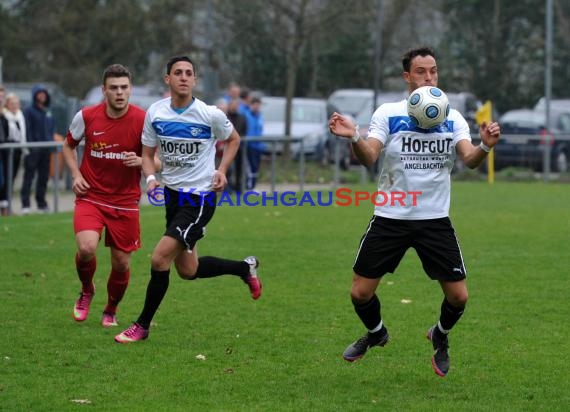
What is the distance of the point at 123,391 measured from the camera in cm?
705

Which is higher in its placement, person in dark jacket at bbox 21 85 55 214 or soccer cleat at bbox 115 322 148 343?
person in dark jacket at bbox 21 85 55 214

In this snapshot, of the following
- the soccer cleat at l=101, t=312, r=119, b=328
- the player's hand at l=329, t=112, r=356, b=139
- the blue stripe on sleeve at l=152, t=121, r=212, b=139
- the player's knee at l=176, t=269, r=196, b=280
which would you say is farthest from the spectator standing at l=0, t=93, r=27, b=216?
the player's hand at l=329, t=112, r=356, b=139

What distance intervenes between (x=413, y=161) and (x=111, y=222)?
2715mm

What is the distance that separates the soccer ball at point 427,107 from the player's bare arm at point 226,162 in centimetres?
197

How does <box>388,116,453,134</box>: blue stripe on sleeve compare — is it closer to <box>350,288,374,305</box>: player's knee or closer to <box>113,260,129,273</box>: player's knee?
<box>350,288,374,305</box>: player's knee

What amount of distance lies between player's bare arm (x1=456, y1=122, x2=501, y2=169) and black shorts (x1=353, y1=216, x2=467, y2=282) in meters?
0.42

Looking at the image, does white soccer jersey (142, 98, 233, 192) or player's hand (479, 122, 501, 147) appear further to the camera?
white soccer jersey (142, 98, 233, 192)

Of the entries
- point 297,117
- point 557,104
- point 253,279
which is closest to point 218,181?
point 253,279

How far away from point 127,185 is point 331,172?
1677 centimetres

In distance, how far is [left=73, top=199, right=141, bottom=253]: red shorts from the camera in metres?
8.98

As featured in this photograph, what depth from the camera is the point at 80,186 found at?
8945 millimetres

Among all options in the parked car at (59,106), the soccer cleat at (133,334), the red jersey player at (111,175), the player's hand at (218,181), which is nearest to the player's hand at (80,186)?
the red jersey player at (111,175)

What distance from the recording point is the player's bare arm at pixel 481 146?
6887 millimetres

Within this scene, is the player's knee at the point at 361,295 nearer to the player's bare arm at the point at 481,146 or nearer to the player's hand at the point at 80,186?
the player's bare arm at the point at 481,146
